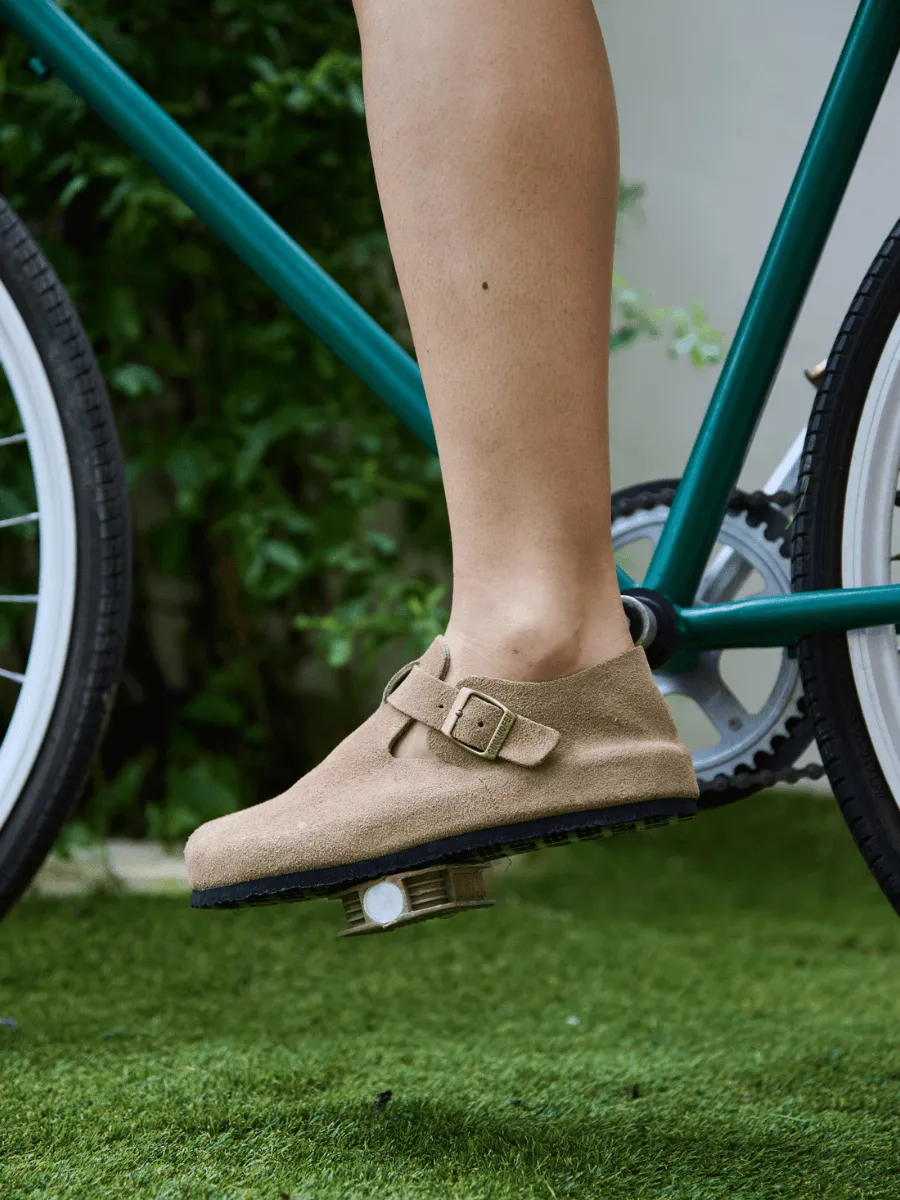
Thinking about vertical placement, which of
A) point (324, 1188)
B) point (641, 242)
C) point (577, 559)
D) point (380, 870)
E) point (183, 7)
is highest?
point (183, 7)

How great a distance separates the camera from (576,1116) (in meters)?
0.72

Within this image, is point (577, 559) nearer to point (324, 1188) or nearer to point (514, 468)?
point (514, 468)

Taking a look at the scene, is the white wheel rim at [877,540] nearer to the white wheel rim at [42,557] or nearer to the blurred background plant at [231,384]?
the white wheel rim at [42,557]

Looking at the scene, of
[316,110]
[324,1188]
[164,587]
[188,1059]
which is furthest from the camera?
[164,587]

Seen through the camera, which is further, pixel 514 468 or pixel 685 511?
pixel 685 511

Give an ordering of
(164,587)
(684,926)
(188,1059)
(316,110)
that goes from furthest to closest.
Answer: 1. (164,587)
2. (316,110)
3. (684,926)
4. (188,1059)

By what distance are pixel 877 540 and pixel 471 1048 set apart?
1.62 feet

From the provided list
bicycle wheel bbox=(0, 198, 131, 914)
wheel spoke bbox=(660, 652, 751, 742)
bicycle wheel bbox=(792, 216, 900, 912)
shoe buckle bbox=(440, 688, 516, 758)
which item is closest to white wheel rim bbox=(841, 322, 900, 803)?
bicycle wheel bbox=(792, 216, 900, 912)

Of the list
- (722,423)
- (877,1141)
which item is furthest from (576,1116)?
(722,423)

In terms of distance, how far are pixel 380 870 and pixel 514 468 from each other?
216mm

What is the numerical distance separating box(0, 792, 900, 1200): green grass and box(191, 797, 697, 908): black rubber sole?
141mm

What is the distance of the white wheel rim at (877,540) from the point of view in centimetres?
68

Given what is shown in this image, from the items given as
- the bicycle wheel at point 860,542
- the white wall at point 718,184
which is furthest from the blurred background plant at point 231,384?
the bicycle wheel at point 860,542

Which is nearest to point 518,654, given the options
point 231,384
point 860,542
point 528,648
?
point 528,648
